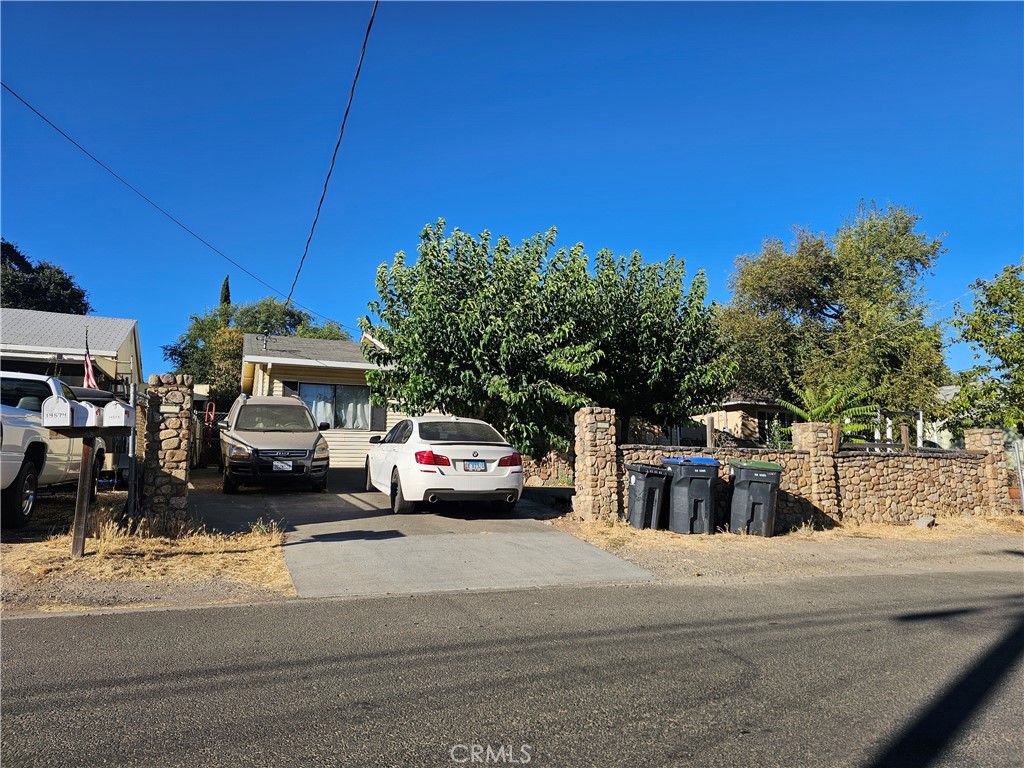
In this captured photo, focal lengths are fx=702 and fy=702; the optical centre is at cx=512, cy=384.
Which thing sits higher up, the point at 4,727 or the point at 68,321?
the point at 68,321

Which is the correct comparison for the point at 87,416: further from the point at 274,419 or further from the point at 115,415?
the point at 274,419

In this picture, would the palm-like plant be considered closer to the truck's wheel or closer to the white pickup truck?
the white pickup truck

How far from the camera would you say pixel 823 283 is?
90.6 feet

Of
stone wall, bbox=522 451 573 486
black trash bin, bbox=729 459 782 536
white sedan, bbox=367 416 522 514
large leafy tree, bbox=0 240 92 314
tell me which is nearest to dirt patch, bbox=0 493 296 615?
white sedan, bbox=367 416 522 514

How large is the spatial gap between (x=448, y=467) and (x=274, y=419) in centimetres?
508

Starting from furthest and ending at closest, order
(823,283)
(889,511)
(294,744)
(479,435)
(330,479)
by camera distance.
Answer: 1. (823,283)
2. (330,479)
3. (889,511)
4. (479,435)
5. (294,744)

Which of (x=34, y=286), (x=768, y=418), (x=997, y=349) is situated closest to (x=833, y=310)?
(x=768, y=418)

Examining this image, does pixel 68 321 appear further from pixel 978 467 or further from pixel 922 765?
pixel 978 467

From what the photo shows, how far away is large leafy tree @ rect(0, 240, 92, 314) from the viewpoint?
38688mm

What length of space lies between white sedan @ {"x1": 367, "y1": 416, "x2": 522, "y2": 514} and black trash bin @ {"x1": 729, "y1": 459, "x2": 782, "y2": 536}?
363 cm

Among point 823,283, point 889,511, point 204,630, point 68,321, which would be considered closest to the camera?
point 204,630

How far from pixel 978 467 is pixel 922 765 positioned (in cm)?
1514

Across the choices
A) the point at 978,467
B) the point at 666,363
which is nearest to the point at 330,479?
the point at 666,363

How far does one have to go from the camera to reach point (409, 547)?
28.5ft
